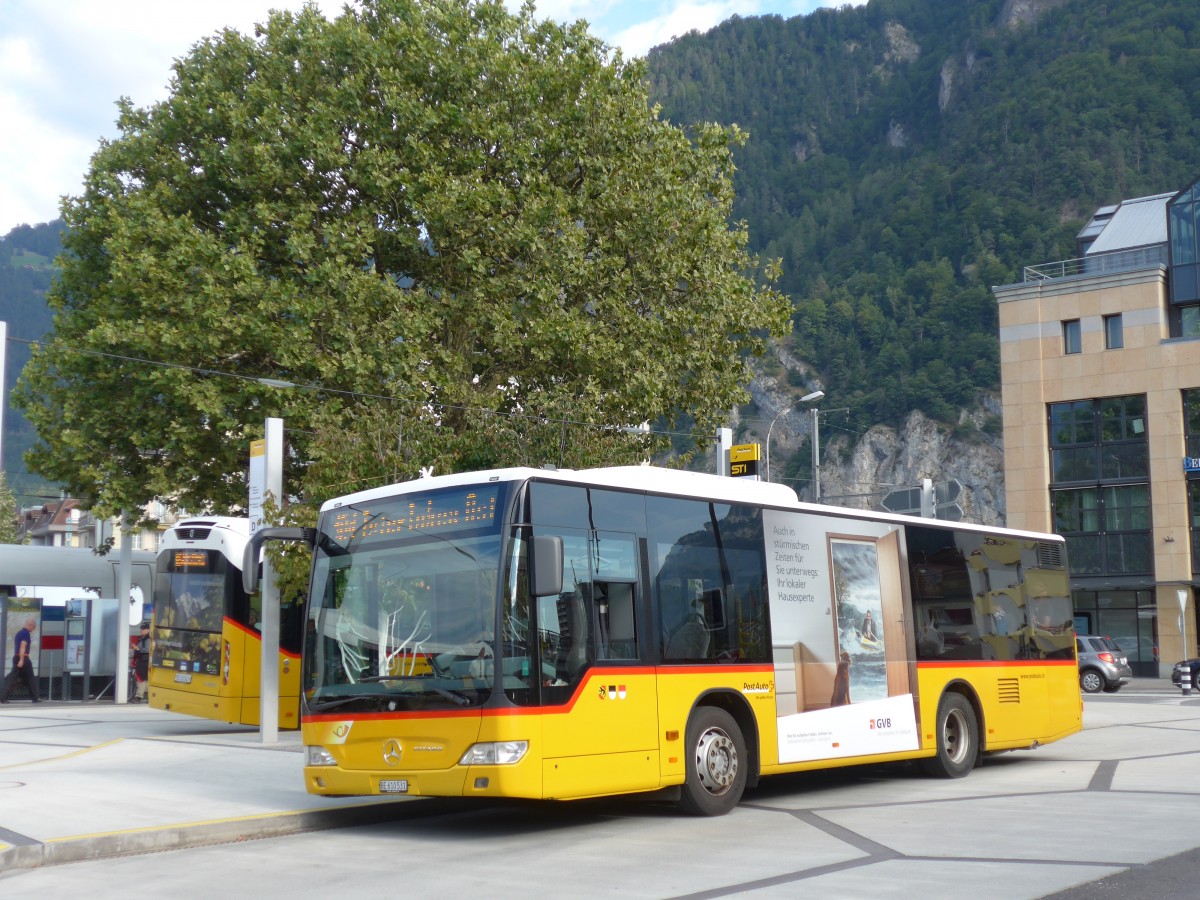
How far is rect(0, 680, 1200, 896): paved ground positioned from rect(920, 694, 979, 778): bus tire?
0.25m

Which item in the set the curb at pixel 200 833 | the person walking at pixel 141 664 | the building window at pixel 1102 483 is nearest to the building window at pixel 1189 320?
the building window at pixel 1102 483

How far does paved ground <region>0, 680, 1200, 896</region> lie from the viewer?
32.3 ft

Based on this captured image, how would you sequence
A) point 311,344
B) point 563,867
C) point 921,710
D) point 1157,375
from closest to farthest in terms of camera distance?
point 563,867 → point 921,710 → point 311,344 → point 1157,375

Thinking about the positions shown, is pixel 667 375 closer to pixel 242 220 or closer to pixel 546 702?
pixel 242 220

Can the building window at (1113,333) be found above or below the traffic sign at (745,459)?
above

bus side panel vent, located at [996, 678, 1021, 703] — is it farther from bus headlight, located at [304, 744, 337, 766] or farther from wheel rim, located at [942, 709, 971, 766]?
bus headlight, located at [304, 744, 337, 766]

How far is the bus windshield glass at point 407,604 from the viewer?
10.2 meters

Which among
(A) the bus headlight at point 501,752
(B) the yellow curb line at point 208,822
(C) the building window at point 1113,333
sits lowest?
(B) the yellow curb line at point 208,822

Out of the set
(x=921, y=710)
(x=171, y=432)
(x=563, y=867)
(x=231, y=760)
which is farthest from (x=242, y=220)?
(x=563, y=867)

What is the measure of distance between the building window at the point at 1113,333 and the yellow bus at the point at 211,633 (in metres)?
39.7

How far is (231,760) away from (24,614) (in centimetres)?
1823

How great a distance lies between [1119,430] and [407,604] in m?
46.7

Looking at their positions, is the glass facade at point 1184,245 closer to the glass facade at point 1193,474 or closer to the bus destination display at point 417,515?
the glass facade at point 1193,474

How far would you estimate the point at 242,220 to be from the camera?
24.8 m
